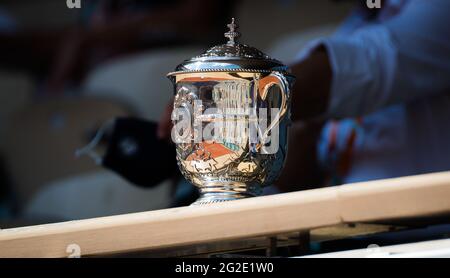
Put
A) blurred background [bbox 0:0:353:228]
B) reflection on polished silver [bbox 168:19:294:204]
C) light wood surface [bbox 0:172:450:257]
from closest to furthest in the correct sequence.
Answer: light wood surface [bbox 0:172:450:257] → reflection on polished silver [bbox 168:19:294:204] → blurred background [bbox 0:0:353:228]

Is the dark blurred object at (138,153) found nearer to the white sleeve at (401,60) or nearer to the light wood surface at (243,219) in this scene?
the white sleeve at (401,60)

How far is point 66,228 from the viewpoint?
3.35 ft

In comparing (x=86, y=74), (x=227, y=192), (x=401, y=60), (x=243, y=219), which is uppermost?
(x=86, y=74)

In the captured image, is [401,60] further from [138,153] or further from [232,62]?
[232,62]

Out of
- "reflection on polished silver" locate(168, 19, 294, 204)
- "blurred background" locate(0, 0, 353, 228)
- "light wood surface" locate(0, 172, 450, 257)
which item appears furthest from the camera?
"blurred background" locate(0, 0, 353, 228)

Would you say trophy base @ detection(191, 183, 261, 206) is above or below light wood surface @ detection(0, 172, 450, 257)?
above

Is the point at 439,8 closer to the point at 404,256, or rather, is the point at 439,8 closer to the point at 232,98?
the point at 232,98

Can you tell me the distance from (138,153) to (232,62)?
1.97 feet

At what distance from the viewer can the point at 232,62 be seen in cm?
119

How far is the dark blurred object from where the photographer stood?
1730 millimetres

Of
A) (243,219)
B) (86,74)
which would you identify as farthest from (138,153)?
(243,219)

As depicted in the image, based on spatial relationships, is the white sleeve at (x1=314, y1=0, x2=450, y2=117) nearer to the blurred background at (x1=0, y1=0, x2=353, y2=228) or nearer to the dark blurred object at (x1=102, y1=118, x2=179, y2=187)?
the blurred background at (x1=0, y1=0, x2=353, y2=228)

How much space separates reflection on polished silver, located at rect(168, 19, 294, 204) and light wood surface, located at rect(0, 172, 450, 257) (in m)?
0.22

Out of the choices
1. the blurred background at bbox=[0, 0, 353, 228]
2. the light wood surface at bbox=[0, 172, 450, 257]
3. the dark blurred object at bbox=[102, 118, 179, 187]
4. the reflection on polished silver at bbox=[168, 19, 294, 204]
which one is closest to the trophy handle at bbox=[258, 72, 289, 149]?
the reflection on polished silver at bbox=[168, 19, 294, 204]
